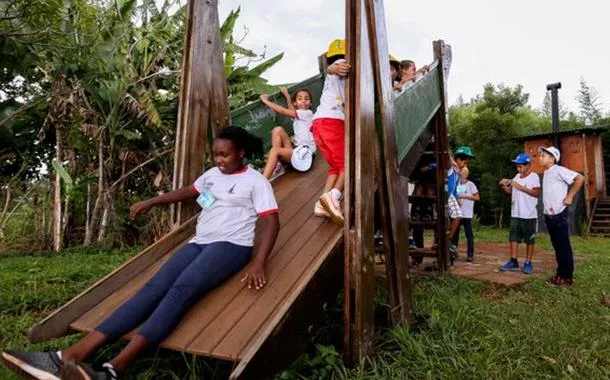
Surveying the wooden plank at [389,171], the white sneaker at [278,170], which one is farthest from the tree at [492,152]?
the wooden plank at [389,171]

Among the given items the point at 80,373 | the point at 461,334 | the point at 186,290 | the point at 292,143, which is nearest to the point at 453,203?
the point at 292,143

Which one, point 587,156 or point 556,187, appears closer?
point 556,187

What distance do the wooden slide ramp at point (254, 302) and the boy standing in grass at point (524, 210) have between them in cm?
320

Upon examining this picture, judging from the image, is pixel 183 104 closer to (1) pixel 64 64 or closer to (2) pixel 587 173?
(1) pixel 64 64

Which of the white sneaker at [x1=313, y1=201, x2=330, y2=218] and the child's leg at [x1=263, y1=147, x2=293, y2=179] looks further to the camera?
the child's leg at [x1=263, y1=147, x2=293, y2=179]

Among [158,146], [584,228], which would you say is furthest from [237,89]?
[584,228]

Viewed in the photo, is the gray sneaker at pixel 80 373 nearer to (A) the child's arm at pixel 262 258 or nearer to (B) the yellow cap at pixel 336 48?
(A) the child's arm at pixel 262 258

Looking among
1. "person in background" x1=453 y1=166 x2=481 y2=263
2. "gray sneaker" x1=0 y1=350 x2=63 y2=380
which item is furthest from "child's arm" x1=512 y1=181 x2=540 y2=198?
"gray sneaker" x1=0 y1=350 x2=63 y2=380

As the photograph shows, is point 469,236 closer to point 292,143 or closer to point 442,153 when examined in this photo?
point 442,153

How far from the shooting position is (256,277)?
246cm

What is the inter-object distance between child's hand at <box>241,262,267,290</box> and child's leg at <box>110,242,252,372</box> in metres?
0.18

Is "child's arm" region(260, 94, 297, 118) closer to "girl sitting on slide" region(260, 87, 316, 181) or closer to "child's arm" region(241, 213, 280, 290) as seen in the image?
"girl sitting on slide" region(260, 87, 316, 181)

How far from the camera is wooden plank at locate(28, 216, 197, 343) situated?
2.39 metres

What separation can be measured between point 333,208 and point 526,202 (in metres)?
3.37
